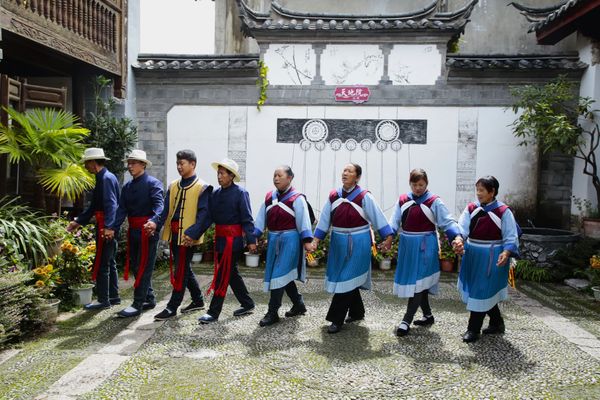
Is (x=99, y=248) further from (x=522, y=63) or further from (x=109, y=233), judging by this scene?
(x=522, y=63)

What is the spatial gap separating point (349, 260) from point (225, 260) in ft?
4.44

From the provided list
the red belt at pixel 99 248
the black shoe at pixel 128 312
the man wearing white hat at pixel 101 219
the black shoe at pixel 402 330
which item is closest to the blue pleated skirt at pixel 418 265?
the black shoe at pixel 402 330

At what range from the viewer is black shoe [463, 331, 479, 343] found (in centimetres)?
493

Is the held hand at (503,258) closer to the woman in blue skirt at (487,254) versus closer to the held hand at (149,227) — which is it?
the woman in blue skirt at (487,254)

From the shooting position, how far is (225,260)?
5512mm

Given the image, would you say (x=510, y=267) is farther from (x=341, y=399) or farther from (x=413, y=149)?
(x=413, y=149)

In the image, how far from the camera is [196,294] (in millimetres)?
5977

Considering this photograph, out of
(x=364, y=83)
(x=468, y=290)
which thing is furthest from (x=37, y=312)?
(x=364, y=83)

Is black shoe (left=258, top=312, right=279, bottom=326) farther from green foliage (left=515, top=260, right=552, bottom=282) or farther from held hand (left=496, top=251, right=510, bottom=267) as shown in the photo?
green foliage (left=515, top=260, right=552, bottom=282)

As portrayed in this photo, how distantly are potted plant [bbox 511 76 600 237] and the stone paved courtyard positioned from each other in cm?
324

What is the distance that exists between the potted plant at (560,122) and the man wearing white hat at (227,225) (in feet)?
17.4

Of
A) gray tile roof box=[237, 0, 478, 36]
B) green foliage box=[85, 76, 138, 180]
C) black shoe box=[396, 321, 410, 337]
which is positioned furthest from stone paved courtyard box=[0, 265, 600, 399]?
gray tile roof box=[237, 0, 478, 36]

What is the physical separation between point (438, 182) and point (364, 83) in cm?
233

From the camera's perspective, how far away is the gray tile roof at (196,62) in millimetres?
9555
